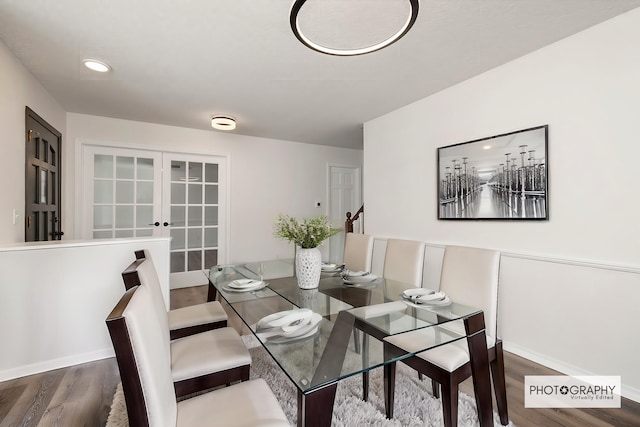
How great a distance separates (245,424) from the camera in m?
0.94

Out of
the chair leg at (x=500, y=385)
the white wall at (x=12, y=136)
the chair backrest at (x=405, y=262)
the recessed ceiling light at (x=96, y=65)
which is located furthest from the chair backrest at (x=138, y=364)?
the recessed ceiling light at (x=96, y=65)

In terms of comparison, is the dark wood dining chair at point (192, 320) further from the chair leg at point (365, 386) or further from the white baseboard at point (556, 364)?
the white baseboard at point (556, 364)

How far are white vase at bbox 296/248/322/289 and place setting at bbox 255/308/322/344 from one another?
1.63 feet

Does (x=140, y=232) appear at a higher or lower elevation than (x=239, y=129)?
lower

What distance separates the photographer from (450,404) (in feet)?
4.27

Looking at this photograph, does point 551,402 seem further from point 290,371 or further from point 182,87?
point 182,87

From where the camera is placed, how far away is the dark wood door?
2492 millimetres

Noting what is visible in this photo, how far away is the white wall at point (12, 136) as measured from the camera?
81.4 inches

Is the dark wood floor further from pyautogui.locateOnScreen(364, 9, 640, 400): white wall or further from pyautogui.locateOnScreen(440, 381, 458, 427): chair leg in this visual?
pyautogui.locateOnScreen(440, 381, 458, 427): chair leg

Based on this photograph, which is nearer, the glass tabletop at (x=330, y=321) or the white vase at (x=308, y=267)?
the glass tabletop at (x=330, y=321)

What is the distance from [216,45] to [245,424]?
2.30m

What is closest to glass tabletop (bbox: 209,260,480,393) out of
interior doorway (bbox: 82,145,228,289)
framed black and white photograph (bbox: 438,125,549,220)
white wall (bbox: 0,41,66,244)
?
framed black and white photograph (bbox: 438,125,549,220)

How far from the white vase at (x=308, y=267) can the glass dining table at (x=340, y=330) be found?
0.06 m

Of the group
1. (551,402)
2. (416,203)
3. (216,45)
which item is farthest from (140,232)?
(551,402)
